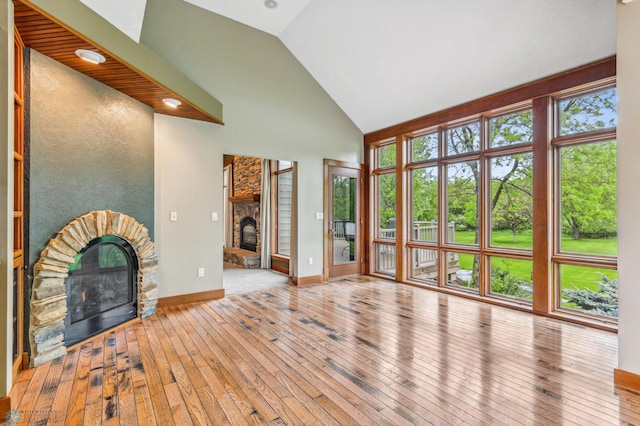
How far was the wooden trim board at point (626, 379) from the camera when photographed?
224cm

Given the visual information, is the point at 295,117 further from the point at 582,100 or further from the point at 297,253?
the point at 582,100

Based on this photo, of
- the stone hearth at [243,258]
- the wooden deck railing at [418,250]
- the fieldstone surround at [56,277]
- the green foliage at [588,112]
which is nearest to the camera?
the fieldstone surround at [56,277]

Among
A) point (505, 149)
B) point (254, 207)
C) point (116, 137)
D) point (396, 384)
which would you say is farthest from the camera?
point (254, 207)

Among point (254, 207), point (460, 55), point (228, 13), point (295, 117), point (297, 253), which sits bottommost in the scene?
point (297, 253)

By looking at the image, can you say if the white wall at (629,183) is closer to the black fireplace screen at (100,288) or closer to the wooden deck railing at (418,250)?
the wooden deck railing at (418,250)

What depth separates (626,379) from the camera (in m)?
2.29

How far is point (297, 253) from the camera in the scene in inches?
217

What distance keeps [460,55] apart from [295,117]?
2674mm

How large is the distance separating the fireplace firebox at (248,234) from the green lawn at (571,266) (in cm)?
501

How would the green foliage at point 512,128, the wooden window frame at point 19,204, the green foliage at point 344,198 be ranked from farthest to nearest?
1. the green foliage at point 344,198
2. the green foliage at point 512,128
3. the wooden window frame at point 19,204

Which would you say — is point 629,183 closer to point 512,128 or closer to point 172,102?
point 512,128

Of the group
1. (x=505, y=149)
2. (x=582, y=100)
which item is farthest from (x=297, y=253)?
(x=582, y=100)

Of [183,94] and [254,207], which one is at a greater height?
[183,94]

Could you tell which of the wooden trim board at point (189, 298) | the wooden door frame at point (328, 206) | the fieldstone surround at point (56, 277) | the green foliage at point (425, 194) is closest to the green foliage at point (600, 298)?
the green foliage at point (425, 194)
